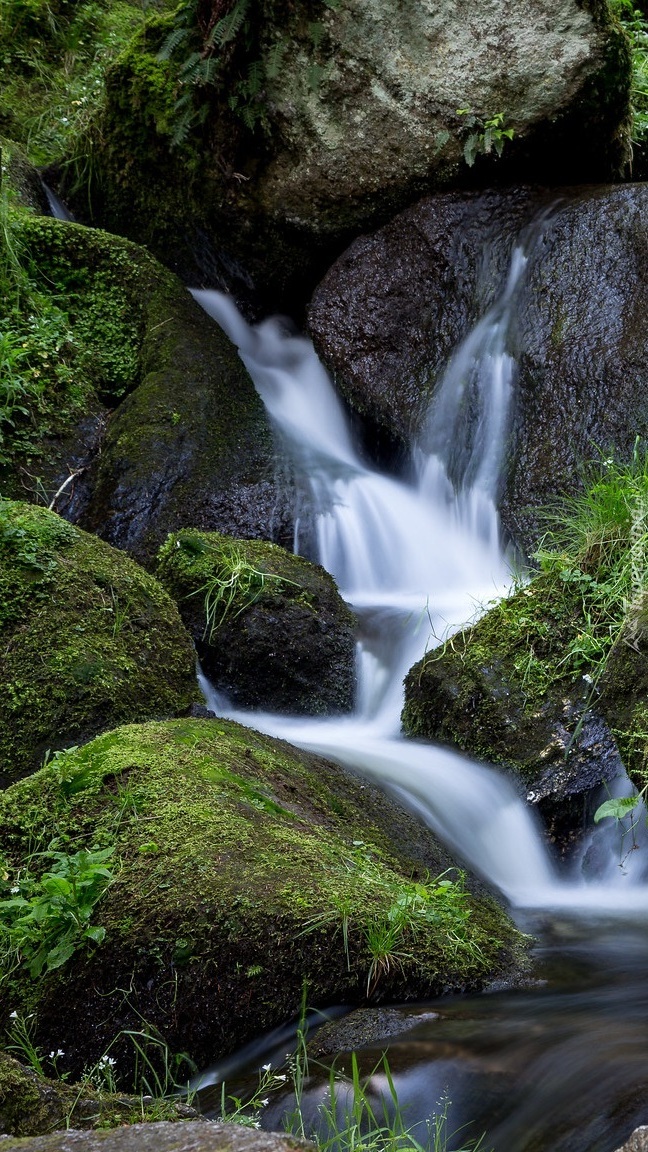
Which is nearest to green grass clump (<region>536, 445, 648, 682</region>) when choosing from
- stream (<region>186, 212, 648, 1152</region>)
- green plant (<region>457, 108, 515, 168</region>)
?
stream (<region>186, 212, 648, 1152</region>)

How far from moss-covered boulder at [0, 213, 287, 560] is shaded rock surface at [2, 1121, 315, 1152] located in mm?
4602

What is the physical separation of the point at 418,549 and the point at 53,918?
13.7ft

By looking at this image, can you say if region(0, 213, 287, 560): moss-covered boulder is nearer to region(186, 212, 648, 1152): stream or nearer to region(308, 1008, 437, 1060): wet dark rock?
region(186, 212, 648, 1152): stream

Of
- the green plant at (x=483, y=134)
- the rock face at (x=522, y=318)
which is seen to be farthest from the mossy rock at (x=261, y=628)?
the green plant at (x=483, y=134)

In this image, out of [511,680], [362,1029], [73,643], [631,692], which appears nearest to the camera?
[362,1029]

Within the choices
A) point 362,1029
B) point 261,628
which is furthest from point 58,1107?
point 261,628

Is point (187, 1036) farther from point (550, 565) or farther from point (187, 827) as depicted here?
point (550, 565)

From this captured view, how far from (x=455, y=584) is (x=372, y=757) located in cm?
190

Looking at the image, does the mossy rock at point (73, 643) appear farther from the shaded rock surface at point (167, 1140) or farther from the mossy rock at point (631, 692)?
the shaded rock surface at point (167, 1140)

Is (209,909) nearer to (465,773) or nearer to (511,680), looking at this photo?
(465,773)

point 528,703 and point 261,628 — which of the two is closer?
point 528,703

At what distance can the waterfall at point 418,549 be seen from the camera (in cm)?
444

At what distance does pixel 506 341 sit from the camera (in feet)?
22.6

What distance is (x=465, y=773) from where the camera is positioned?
Result: 4.66 meters
